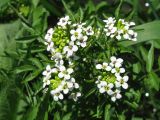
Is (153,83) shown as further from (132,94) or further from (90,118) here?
(90,118)

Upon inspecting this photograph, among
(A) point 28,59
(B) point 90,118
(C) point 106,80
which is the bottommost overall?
(B) point 90,118

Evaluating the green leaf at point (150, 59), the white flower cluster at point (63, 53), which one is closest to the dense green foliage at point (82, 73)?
the green leaf at point (150, 59)

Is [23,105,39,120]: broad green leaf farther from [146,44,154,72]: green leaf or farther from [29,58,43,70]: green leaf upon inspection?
[146,44,154,72]: green leaf

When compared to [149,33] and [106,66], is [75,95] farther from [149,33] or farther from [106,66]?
[149,33]

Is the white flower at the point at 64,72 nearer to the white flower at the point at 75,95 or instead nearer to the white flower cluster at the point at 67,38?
the white flower cluster at the point at 67,38

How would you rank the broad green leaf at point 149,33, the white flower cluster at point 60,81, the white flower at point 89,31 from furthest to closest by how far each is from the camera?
the broad green leaf at point 149,33
the white flower at point 89,31
the white flower cluster at point 60,81

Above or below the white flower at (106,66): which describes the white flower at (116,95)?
below

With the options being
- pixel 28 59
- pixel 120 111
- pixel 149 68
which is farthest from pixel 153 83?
pixel 28 59

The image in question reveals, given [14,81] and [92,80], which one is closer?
[92,80]
